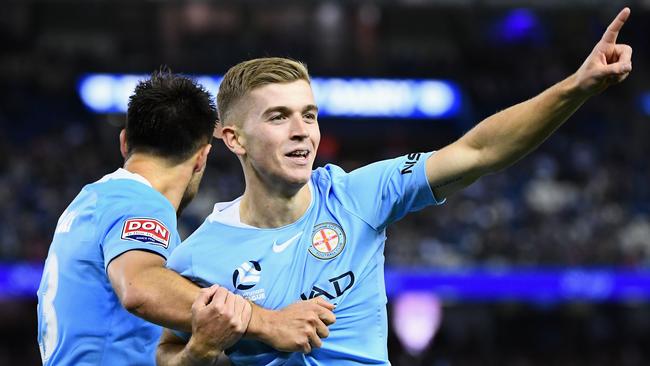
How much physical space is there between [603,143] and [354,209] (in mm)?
20999

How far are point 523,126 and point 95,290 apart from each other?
173 cm

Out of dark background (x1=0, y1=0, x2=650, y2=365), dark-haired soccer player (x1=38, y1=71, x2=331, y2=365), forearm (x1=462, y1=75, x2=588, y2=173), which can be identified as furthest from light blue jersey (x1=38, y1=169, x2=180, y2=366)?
dark background (x1=0, y1=0, x2=650, y2=365)

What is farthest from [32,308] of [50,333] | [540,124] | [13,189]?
[540,124]

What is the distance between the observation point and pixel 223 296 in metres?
3.28

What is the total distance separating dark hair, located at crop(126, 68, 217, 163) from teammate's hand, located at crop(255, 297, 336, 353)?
1076 millimetres

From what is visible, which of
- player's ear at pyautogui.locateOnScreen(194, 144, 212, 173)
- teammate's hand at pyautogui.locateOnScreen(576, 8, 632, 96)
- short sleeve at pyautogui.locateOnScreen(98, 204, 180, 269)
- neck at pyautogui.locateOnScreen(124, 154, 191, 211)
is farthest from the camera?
player's ear at pyautogui.locateOnScreen(194, 144, 212, 173)

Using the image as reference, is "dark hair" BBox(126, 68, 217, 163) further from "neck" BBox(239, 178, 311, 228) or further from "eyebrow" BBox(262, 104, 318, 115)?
"eyebrow" BBox(262, 104, 318, 115)

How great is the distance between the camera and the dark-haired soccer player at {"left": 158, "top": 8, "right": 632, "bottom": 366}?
3395 mm

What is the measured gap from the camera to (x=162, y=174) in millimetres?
4074

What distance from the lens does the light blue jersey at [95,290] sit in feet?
12.3

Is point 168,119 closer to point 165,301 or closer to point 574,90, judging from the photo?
point 165,301

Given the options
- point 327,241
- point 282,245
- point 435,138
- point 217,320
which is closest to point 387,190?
point 327,241

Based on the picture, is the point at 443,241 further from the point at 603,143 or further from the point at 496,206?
the point at 603,143

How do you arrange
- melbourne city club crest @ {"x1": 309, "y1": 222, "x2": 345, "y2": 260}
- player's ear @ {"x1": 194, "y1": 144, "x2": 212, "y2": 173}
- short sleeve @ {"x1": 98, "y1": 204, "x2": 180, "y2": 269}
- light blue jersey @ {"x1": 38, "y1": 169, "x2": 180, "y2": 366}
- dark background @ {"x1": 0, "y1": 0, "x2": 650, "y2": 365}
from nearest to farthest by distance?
melbourne city club crest @ {"x1": 309, "y1": 222, "x2": 345, "y2": 260}
short sleeve @ {"x1": 98, "y1": 204, "x2": 180, "y2": 269}
light blue jersey @ {"x1": 38, "y1": 169, "x2": 180, "y2": 366}
player's ear @ {"x1": 194, "y1": 144, "x2": 212, "y2": 173}
dark background @ {"x1": 0, "y1": 0, "x2": 650, "y2": 365}
